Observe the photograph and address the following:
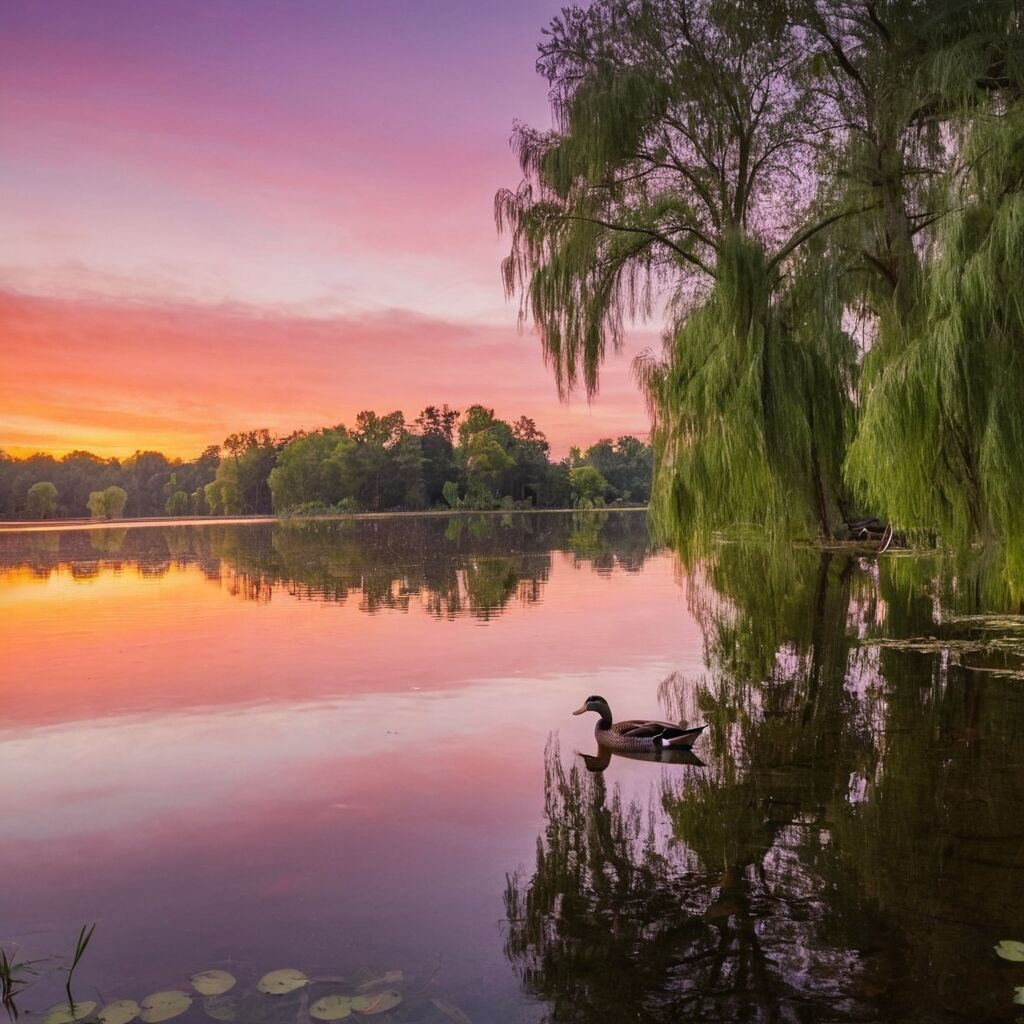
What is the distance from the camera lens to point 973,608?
13406 mm


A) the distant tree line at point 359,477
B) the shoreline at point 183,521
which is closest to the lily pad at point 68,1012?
the shoreline at point 183,521

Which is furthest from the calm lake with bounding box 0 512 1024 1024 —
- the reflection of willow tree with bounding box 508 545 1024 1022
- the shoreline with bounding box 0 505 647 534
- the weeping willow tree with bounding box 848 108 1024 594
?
the shoreline with bounding box 0 505 647 534

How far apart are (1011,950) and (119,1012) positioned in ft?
11.1

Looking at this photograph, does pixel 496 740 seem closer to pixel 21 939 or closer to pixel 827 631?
pixel 21 939

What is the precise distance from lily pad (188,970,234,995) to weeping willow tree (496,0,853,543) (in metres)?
10.9

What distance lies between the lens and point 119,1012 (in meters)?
3.50

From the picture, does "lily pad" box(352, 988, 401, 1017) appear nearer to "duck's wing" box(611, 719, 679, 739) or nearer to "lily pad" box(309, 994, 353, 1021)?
"lily pad" box(309, 994, 353, 1021)

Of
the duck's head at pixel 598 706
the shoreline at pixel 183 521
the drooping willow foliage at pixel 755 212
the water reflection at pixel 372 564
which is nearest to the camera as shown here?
the duck's head at pixel 598 706

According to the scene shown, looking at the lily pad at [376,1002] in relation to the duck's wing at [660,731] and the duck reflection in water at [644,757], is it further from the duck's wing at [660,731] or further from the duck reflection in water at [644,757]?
the duck's wing at [660,731]

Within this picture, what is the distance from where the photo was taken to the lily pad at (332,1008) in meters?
3.45

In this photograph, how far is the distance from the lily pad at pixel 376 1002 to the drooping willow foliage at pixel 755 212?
8122 mm

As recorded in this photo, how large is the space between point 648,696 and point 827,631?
4076 millimetres

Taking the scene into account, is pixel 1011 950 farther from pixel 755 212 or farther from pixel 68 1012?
pixel 755 212

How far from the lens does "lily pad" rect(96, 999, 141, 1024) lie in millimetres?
3455
